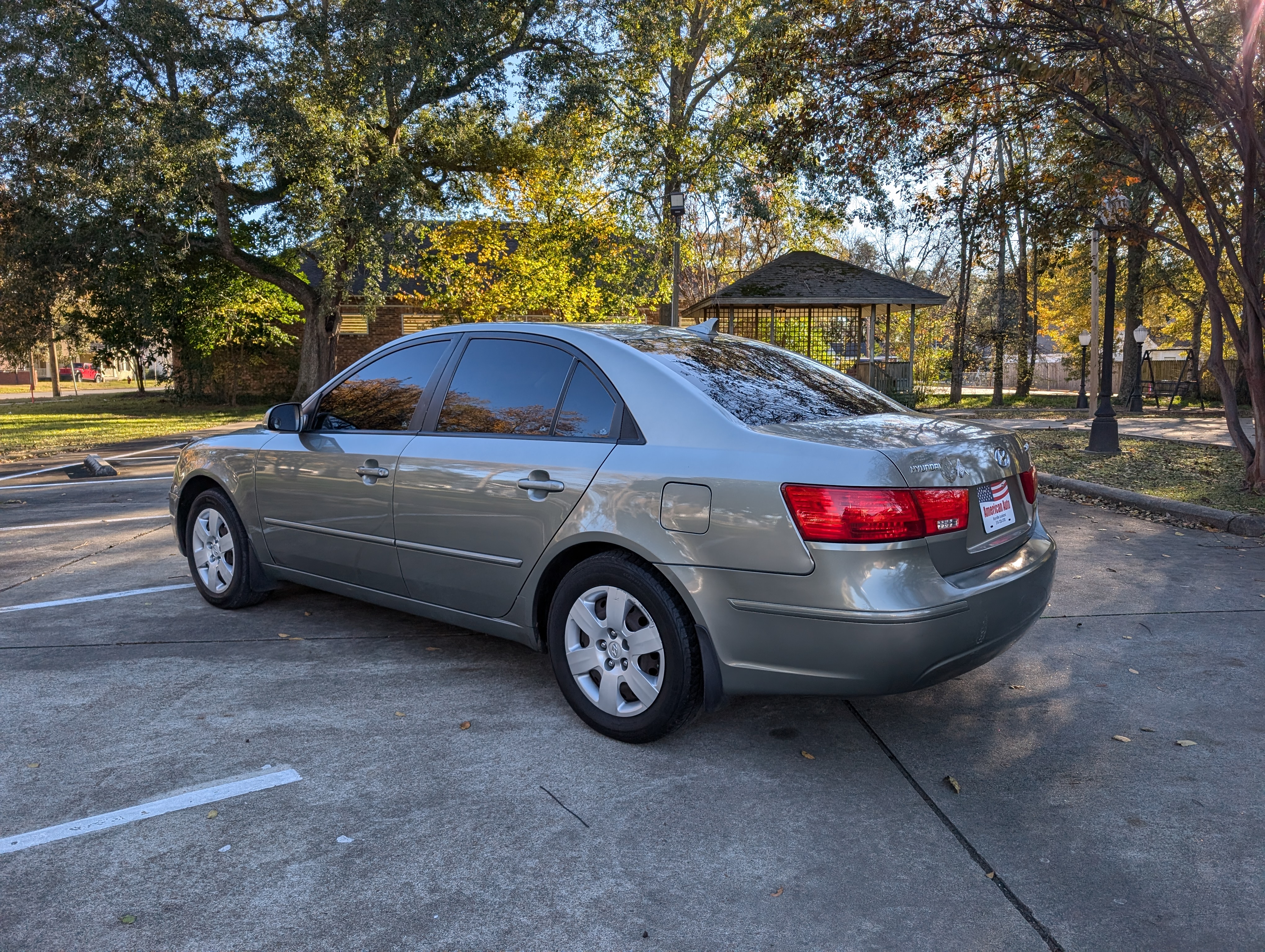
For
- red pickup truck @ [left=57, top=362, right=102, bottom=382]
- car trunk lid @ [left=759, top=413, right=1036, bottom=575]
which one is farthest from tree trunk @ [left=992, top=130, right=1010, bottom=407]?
red pickup truck @ [left=57, top=362, right=102, bottom=382]

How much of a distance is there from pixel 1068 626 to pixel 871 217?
1694 cm

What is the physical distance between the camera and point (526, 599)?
3.80 metres

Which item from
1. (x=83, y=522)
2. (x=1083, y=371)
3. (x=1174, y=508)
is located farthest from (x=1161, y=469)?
(x=1083, y=371)

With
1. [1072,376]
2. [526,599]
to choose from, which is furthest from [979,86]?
[1072,376]

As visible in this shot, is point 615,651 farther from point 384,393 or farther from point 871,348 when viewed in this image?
point 871,348

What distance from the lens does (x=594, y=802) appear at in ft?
10.2

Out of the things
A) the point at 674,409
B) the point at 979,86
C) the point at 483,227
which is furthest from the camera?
the point at 483,227

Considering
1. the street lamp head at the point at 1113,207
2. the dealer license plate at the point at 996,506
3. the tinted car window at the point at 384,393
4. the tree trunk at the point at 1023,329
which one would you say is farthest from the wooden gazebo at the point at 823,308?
the dealer license plate at the point at 996,506

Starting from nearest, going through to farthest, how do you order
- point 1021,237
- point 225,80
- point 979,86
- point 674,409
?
point 674,409 → point 979,86 → point 225,80 → point 1021,237

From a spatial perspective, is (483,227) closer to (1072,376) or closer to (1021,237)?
(1021,237)

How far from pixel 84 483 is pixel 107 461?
259 cm

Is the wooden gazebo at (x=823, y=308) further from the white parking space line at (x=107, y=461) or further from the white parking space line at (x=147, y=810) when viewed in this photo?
the white parking space line at (x=147, y=810)

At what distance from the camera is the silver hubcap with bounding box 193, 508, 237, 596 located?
17.4 feet

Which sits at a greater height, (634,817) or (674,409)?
(674,409)
